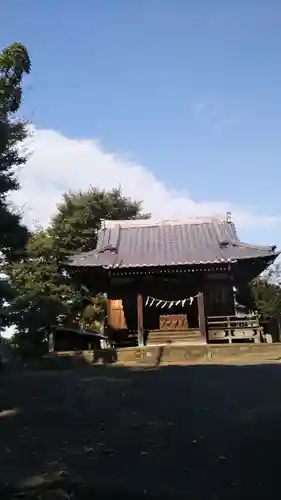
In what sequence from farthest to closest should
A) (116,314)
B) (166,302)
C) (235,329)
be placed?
(116,314), (166,302), (235,329)

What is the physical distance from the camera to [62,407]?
7.95 m

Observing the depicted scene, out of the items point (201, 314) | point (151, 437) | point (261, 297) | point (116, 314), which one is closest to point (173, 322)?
point (201, 314)

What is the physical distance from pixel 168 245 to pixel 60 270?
11.2 m

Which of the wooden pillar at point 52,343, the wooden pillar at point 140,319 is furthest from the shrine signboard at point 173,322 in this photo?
the wooden pillar at point 52,343

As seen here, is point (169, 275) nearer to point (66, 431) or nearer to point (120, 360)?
point (120, 360)

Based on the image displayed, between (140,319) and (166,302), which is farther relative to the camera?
(166,302)

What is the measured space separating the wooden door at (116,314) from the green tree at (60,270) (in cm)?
360

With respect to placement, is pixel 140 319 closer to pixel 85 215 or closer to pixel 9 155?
pixel 9 155

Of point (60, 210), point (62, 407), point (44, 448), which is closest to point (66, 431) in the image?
point (44, 448)

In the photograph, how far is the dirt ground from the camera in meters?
4.38

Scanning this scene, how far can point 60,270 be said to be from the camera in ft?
101

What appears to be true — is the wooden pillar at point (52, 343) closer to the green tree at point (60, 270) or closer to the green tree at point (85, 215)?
the green tree at point (60, 270)

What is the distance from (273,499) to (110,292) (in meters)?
18.2

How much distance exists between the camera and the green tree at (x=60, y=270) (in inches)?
1070
